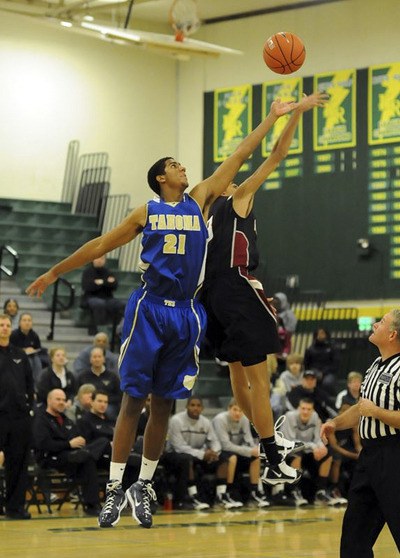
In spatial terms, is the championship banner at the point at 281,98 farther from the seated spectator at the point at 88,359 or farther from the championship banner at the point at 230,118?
the seated spectator at the point at 88,359

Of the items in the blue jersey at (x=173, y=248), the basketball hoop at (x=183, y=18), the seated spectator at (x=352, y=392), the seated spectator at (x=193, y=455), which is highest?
the basketball hoop at (x=183, y=18)

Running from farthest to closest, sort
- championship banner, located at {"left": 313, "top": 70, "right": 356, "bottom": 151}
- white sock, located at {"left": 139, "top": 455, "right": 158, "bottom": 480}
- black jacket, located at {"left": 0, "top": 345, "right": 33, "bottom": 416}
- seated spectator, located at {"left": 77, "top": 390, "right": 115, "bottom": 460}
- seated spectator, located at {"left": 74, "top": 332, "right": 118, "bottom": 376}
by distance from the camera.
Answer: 1. championship banner, located at {"left": 313, "top": 70, "right": 356, "bottom": 151}
2. seated spectator, located at {"left": 74, "top": 332, "right": 118, "bottom": 376}
3. seated spectator, located at {"left": 77, "top": 390, "right": 115, "bottom": 460}
4. black jacket, located at {"left": 0, "top": 345, "right": 33, "bottom": 416}
5. white sock, located at {"left": 139, "top": 455, "right": 158, "bottom": 480}

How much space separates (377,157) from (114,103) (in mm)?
5520

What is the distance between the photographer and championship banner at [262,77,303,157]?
69.5 feet

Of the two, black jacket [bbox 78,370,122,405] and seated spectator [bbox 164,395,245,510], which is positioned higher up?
black jacket [bbox 78,370,122,405]

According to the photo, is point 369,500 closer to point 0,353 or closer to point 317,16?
point 0,353

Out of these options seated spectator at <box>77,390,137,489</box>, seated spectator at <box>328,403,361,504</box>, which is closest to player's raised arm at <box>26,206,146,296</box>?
seated spectator at <box>77,390,137,489</box>

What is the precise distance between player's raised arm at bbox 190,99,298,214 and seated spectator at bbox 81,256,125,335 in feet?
35.2

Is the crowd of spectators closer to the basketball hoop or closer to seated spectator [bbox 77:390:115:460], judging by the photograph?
seated spectator [bbox 77:390:115:460]

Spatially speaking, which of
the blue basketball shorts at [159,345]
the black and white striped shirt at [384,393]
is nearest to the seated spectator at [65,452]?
the blue basketball shorts at [159,345]

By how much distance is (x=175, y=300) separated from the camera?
7891mm

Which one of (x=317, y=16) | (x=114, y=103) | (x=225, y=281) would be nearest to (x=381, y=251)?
(x=317, y=16)

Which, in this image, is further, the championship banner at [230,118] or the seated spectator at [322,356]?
the championship banner at [230,118]

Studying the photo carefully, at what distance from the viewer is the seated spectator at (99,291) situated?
739 inches
